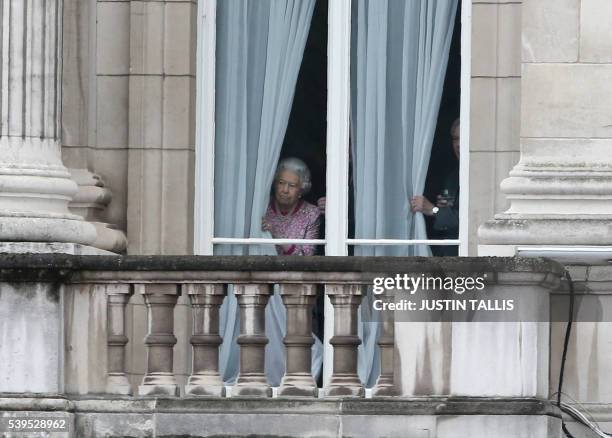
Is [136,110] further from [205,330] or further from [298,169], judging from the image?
[205,330]

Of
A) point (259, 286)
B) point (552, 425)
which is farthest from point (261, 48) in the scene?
point (552, 425)

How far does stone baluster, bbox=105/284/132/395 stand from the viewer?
15047 mm

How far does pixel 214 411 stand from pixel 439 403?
57.0 inches

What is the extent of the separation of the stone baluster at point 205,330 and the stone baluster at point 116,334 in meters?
0.43

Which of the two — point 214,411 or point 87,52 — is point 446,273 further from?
point 87,52

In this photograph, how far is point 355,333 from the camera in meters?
14.9

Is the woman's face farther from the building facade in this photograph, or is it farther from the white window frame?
the building facade

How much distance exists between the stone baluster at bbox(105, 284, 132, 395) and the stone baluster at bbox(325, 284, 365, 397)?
135 centimetres

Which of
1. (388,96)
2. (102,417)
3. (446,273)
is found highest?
(388,96)

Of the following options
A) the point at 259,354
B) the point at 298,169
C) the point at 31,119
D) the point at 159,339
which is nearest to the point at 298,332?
the point at 259,354

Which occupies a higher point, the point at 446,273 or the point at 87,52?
the point at 87,52

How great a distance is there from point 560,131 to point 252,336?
9.86ft

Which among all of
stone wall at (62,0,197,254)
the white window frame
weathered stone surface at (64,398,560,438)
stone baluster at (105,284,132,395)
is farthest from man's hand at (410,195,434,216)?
stone baluster at (105,284,132,395)

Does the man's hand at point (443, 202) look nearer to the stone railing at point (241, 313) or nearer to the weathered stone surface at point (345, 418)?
the stone railing at point (241, 313)
